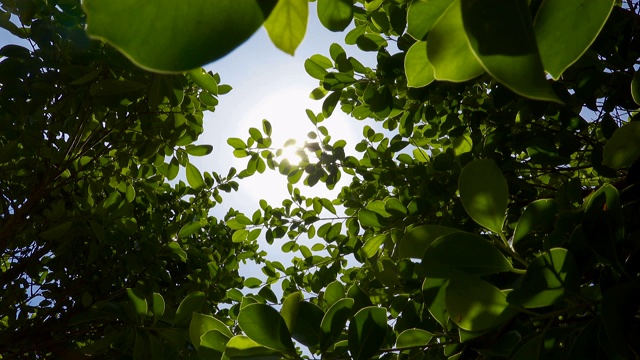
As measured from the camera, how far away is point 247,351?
28.4 inches

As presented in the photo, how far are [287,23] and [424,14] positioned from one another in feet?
1.14

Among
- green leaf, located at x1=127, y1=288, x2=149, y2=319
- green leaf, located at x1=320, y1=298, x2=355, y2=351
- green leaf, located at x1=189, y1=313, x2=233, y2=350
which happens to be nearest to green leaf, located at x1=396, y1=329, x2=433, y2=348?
green leaf, located at x1=320, y1=298, x2=355, y2=351

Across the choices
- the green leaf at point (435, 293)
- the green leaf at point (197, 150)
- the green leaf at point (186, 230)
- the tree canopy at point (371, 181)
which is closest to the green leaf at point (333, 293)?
the tree canopy at point (371, 181)

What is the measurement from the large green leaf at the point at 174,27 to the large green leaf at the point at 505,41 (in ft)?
0.43

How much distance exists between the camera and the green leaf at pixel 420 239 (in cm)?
83

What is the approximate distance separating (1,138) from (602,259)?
109 inches

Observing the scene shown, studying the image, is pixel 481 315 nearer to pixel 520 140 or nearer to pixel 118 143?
pixel 520 140

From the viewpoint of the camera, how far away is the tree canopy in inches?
13.6

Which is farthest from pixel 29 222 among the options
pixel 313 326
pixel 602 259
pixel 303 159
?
pixel 602 259

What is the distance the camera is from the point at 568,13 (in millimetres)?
344

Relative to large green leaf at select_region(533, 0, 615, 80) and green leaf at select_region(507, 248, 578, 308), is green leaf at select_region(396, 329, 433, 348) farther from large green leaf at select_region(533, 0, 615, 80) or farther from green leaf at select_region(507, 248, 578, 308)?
large green leaf at select_region(533, 0, 615, 80)

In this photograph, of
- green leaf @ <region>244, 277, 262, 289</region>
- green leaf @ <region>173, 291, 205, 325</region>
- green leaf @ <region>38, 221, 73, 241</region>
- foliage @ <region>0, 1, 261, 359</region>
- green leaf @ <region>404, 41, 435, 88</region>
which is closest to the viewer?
green leaf @ <region>404, 41, 435, 88</region>

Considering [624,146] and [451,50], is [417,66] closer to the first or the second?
[451,50]

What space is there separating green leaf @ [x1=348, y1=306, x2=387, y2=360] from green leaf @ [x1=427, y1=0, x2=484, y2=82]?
0.50 m
